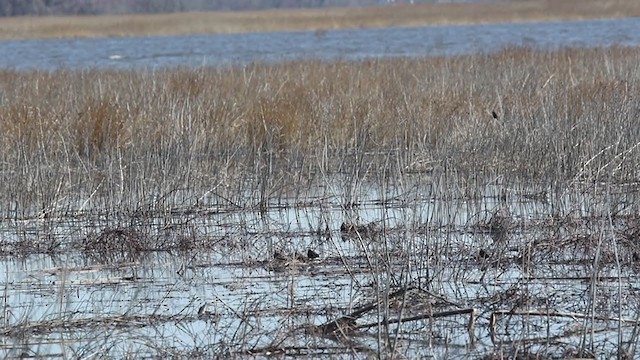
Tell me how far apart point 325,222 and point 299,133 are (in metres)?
2.52

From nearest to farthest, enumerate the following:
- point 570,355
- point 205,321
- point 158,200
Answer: point 570,355
point 205,321
point 158,200

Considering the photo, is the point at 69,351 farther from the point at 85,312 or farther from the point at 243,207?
the point at 243,207

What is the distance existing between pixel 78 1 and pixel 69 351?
64.4 metres

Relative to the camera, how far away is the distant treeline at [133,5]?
61.2 meters

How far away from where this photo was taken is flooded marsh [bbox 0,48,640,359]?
408 cm

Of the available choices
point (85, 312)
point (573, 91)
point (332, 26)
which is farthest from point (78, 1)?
point (85, 312)

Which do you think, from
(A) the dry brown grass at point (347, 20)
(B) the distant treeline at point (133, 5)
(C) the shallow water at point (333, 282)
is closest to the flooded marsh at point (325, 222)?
(C) the shallow water at point (333, 282)

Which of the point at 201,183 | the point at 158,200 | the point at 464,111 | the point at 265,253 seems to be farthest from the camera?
the point at 464,111

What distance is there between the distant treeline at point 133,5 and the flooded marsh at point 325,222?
169 ft

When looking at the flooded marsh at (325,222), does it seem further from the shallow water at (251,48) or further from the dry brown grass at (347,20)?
the dry brown grass at (347,20)

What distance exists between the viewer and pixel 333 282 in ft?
16.0

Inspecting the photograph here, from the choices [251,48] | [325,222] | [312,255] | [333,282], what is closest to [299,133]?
[325,222]

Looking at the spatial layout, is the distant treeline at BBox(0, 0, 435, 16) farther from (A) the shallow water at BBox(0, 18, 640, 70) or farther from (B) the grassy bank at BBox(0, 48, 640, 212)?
(B) the grassy bank at BBox(0, 48, 640, 212)

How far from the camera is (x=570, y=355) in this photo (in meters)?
3.72
